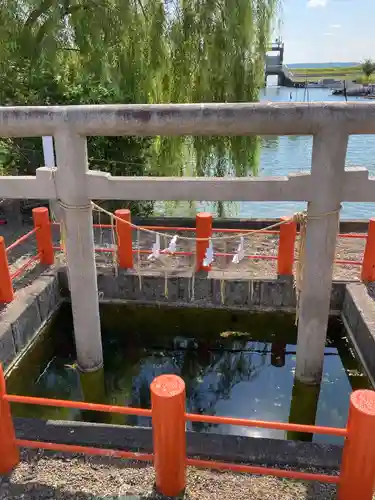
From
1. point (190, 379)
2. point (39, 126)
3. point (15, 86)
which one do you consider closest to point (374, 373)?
point (190, 379)

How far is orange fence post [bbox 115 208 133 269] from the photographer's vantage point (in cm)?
702

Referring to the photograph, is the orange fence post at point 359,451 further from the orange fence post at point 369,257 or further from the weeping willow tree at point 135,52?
the weeping willow tree at point 135,52

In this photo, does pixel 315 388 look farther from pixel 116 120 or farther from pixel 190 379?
pixel 116 120

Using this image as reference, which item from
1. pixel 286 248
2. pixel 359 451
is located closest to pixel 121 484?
pixel 359 451

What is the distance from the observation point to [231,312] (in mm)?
7207

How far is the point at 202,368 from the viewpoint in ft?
20.9

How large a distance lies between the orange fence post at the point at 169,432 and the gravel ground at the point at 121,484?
176mm

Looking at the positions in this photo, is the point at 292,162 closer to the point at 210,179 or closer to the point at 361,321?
the point at 361,321

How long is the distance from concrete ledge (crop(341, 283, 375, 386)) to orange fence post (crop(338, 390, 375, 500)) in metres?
2.68

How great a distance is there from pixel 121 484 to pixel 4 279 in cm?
363

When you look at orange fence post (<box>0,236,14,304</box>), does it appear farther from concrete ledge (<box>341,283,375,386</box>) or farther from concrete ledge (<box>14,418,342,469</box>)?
concrete ledge (<box>341,283,375,386</box>)

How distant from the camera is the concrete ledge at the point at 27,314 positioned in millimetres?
5784

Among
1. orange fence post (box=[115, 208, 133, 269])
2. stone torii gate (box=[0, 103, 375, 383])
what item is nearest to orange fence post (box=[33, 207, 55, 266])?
orange fence post (box=[115, 208, 133, 269])

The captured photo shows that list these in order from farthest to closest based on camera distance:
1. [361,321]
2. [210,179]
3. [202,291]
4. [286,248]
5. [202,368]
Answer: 1. [202,291]
2. [286,248]
3. [202,368]
4. [361,321]
5. [210,179]
